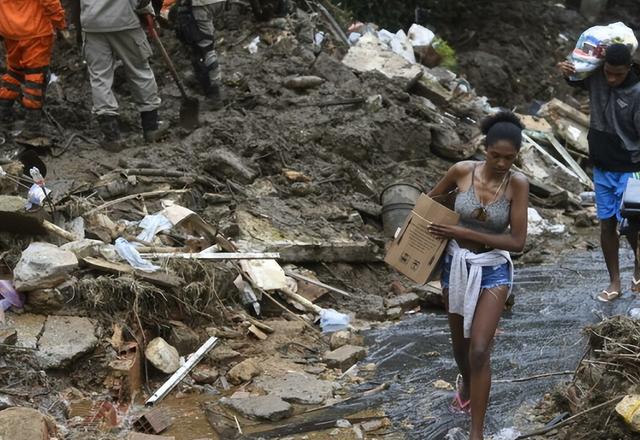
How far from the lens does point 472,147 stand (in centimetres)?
966

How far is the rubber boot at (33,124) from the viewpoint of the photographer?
8117 millimetres

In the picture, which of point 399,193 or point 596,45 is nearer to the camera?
point 596,45

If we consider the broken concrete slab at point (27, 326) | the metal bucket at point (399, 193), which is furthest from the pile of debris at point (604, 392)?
the metal bucket at point (399, 193)

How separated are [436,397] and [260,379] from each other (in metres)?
1.11

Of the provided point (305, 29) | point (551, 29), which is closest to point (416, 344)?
point (305, 29)

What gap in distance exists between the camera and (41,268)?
5293 mm

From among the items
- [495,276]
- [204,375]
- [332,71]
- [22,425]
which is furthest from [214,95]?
[22,425]

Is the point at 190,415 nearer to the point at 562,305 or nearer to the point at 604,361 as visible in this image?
the point at 604,361

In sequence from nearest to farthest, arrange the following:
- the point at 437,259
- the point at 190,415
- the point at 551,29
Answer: the point at 437,259
the point at 190,415
the point at 551,29

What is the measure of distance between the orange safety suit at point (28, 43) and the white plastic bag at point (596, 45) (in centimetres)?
455

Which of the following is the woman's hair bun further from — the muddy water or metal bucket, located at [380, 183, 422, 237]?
metal bucket, located at [380, 183, 422, 237]

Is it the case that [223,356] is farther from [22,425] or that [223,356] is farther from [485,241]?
[485,241]

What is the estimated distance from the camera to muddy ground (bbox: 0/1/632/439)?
539cm

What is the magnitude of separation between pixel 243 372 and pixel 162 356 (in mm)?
502
